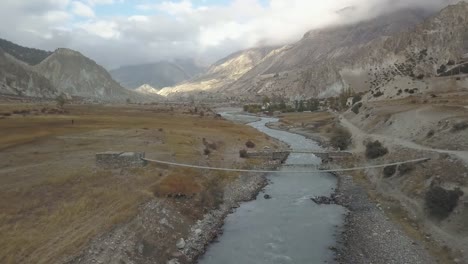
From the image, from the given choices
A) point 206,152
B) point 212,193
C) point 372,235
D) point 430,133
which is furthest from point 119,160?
point 430,133

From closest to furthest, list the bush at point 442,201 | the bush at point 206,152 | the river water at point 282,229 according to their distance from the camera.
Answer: the river water at point 282,229, the bush at point 442,201, the bush at point 206,152

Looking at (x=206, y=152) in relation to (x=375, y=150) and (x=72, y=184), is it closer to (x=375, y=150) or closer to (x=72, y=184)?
(x=375, y=150)

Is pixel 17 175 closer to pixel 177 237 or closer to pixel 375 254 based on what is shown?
pixel 177 237

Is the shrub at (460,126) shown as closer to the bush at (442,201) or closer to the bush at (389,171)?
the bush at (389,171)

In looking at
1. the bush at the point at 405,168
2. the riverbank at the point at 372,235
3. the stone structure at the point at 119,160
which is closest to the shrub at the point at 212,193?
the stone structure at the point at 119,160

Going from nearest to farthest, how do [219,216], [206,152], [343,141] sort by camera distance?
[219,216] → [206,152] → [343,141]

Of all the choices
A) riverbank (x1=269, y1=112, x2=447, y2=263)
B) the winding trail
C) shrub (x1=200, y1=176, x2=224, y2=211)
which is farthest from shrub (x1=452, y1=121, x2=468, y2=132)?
shrub (x1=200, y1=176, x2=224, y2=211)

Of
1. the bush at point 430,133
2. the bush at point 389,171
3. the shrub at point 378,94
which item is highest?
the shrub at point 378,94

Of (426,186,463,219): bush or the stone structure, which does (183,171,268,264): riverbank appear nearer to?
the stone structure
